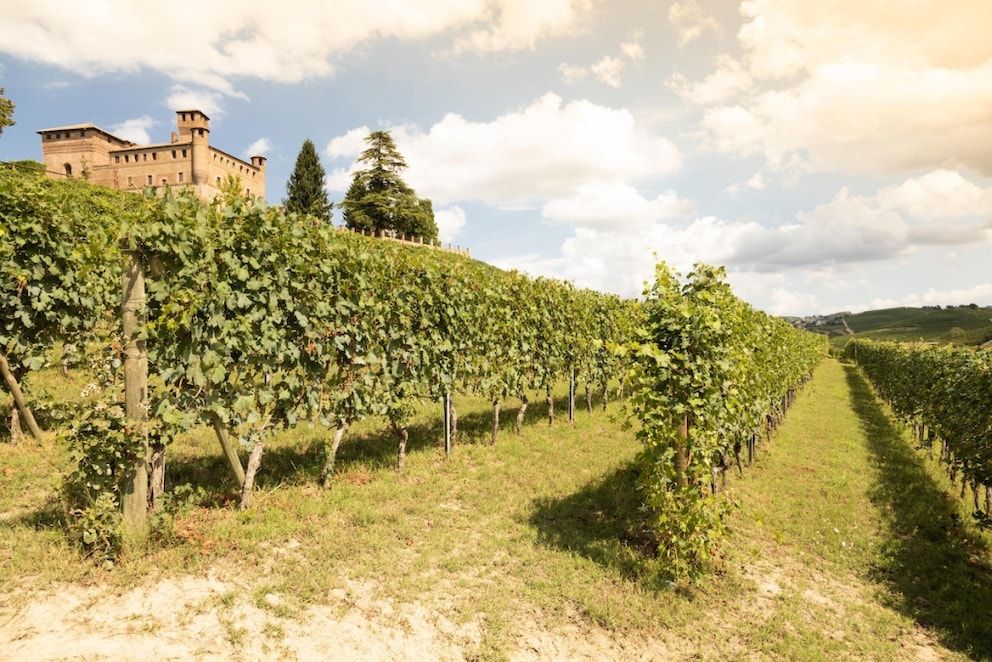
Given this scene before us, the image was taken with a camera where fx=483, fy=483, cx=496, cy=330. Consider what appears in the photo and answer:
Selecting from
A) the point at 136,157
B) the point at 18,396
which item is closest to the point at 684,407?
the point at 18,396

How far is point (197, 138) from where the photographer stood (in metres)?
69.8

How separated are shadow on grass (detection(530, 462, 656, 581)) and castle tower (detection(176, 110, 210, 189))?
7817 centimetres

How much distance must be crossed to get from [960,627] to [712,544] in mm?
3271

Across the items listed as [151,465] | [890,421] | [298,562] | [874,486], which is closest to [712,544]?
[298,562]

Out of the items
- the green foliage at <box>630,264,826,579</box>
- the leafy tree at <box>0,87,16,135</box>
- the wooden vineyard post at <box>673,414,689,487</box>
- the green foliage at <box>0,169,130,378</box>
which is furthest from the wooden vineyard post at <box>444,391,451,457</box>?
the leafy tree at <box>0,87,16,135</box>

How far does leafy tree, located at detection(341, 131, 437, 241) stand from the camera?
52469 mm

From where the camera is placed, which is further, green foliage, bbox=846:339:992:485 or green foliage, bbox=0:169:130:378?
green foliage, bbox=846:339:992:485

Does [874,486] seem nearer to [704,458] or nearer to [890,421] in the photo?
[704,458]

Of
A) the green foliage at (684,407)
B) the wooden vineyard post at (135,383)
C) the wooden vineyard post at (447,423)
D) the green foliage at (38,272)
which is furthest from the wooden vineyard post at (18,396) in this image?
the green foliage at (684,407)

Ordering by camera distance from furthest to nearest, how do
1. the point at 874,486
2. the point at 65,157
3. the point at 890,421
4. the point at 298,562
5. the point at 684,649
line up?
the point at 65,157 → the point at 890,421 → the point at 874,486 → the point at 298,562 → the point at 684,649

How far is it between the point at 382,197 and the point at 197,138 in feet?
125

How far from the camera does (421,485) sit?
8023 mm

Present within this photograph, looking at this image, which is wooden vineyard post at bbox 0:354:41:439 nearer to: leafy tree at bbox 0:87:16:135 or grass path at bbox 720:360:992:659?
grass path at bbox 720:360:992:659

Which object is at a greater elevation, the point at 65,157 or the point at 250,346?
the point at 65,157
